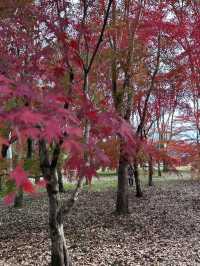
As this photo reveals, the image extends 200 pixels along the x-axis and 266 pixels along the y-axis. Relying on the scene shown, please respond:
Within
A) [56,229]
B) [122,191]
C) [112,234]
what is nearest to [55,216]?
[56,229]

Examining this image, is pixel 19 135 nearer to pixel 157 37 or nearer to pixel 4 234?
pixel 4 234

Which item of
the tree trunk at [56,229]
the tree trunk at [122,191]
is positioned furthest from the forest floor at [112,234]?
the tree trunk at [56,229]

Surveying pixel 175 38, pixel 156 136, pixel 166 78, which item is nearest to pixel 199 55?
pixel 175 38

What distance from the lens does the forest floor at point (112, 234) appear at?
9445 mm

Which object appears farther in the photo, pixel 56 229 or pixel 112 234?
pixel 112 234

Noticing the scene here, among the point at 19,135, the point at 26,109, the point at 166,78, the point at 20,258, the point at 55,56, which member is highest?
the point at 166,78

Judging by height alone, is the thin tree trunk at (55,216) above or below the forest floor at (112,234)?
above

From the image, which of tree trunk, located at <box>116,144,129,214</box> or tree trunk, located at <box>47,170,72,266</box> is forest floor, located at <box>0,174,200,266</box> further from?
tree trunk, located at <box>47,170,72,266</box>

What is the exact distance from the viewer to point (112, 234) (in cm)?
1171

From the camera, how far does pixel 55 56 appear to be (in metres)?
7.86

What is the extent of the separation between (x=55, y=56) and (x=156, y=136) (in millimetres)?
27375

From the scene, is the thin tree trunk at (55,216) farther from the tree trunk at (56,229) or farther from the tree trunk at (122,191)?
the tree trunk at (122,191)

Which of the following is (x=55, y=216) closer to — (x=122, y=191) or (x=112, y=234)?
(x=112, y=234)

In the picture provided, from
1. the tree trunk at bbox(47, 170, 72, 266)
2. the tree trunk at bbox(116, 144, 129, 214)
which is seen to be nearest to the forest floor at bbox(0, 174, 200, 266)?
the tree trunk at bbox(116, 144, 129, 214)
